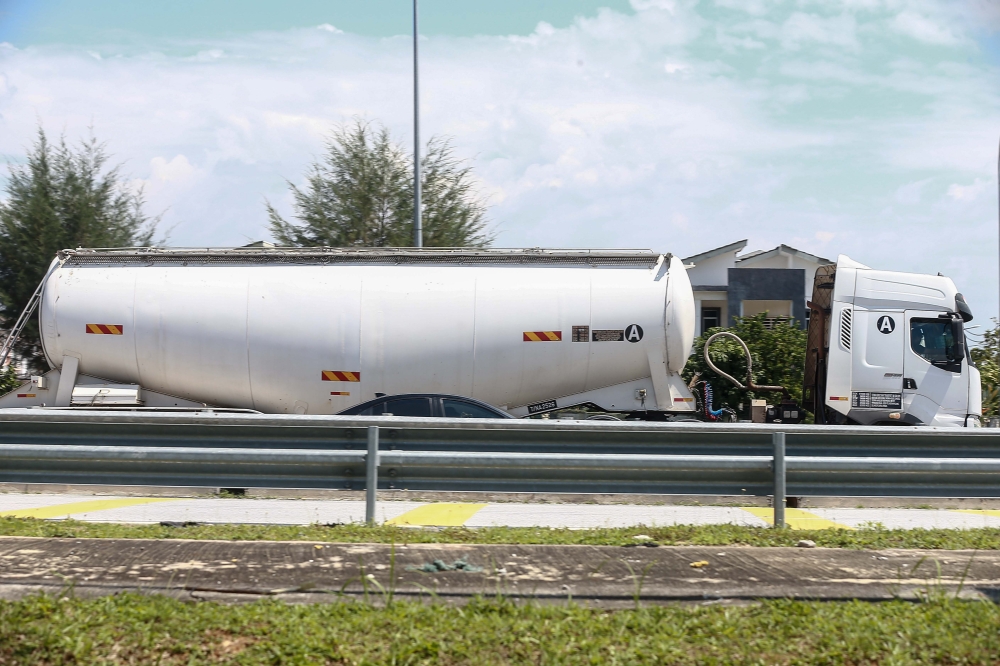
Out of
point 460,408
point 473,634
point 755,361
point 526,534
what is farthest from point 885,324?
point 473,634

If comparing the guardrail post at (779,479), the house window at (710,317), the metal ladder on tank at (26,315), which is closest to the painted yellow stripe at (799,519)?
the guardrail post at (779,479)

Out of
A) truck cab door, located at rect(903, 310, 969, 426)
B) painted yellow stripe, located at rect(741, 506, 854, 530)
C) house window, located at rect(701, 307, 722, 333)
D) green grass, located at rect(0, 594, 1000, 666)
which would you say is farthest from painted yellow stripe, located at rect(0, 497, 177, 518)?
house window, located at rect(701, 307, 722, 333)

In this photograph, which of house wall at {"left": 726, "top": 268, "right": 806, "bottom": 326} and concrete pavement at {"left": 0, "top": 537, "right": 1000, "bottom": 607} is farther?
house wall at {"left": 726, "top": 268, "right": 806, "bottom": 326}

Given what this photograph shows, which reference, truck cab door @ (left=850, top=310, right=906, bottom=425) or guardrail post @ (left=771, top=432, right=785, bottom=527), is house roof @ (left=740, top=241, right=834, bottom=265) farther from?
guardrail post @ (left=771, top=432, right=785, bottom=527)

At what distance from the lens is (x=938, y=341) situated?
49.4 feet

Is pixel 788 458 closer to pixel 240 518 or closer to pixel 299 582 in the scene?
pixel 299 582

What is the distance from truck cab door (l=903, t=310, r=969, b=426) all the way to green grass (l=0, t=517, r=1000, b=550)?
7.98 metres

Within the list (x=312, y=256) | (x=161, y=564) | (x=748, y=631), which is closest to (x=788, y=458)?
(x=748, y=631)

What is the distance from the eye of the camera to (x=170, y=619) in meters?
4.39

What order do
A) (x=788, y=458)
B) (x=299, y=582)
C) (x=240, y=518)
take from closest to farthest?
1. (x=299, y=582)
2. (x=788, y=458)
3. (x=240, y=518)

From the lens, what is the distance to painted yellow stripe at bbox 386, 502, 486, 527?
27.1ft

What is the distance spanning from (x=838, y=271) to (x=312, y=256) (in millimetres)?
9009

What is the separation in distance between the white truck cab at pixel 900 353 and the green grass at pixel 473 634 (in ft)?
36.0

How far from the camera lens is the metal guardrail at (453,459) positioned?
7723mm
